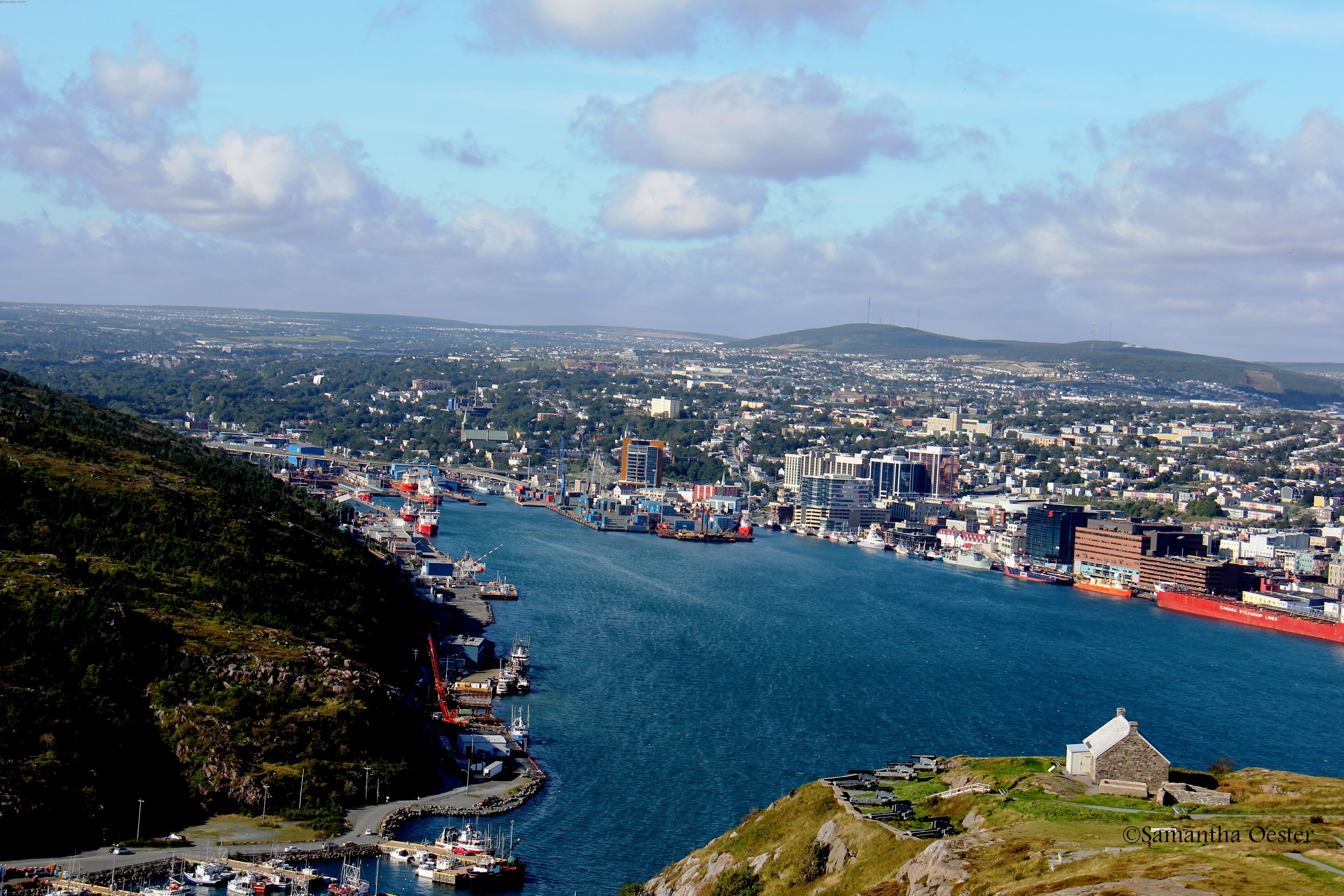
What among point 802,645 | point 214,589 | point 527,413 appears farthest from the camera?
point 527,413

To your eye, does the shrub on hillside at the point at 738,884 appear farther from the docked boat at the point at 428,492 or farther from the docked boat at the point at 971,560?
the docked boat at the point at 428,492

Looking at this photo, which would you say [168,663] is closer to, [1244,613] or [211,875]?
[211,875]

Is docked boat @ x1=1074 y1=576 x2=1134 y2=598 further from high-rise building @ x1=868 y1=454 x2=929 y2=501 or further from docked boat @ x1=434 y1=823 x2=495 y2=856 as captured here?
docked boat @ x1=434 y1=823 x2=495 y2=856

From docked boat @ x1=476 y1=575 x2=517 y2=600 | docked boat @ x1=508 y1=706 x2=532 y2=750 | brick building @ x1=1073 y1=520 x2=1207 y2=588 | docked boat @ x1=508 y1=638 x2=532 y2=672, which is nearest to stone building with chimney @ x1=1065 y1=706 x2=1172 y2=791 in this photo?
docked boat @ x1=508 y1=706 x2=532 y2=750

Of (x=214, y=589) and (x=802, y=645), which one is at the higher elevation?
(x=214, y=589)

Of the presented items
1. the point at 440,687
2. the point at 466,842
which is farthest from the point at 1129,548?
the point at 466,842

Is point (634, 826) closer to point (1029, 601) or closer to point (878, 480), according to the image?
point (1029, 601)

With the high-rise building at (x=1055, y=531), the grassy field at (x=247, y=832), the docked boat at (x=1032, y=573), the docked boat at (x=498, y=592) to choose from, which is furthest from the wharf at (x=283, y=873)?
the high-rise building at (x=1055, y=531)

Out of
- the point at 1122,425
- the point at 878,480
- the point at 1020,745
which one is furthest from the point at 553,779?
the point at 1122,425
